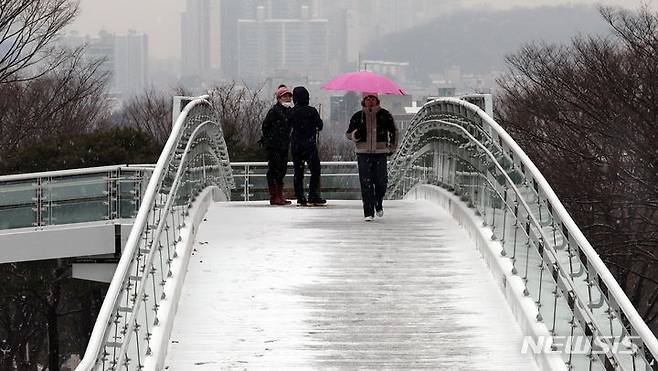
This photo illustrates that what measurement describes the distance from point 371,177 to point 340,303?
4567 mm

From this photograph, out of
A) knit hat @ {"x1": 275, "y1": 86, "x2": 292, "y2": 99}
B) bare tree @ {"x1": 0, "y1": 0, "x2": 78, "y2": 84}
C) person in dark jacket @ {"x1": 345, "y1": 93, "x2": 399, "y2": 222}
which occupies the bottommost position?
person in dark jacket @ {"x1": 345, "y1": 93, "x2": 399, "y2": 222}

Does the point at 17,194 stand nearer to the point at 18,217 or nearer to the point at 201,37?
the point at 18,217

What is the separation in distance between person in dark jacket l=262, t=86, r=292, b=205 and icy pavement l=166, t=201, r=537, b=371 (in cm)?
279

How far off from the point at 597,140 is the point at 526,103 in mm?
5549

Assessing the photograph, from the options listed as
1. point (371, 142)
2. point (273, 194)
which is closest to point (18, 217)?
point (273, 194)

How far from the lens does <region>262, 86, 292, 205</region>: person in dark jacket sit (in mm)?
17031

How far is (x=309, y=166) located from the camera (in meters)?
17.4

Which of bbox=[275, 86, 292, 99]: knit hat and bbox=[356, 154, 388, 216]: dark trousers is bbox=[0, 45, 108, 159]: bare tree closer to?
bbox=[275, 86, 292, 99]: knit hat

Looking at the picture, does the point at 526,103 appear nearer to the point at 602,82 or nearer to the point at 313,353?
the point at 602,82

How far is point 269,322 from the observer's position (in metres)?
10.1

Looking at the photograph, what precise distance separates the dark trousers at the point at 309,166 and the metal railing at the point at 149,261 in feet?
5.56

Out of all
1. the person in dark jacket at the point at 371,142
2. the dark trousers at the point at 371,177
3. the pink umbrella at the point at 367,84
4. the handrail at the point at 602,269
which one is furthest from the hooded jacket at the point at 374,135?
the handrail at the point at 602,269

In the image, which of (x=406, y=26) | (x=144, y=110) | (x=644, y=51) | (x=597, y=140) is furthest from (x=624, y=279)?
(x=406, y=26)

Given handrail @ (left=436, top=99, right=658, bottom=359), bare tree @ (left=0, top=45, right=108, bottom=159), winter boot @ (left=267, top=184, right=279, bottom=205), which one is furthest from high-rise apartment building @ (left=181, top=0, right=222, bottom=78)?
handrail @ (left=436, top=99, right=658, bottom=359)
